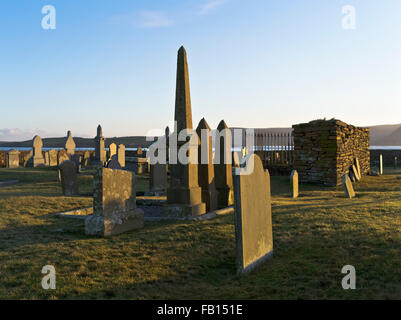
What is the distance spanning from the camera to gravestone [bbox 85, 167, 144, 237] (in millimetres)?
6105

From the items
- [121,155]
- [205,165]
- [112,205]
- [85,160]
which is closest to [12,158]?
[85,160]

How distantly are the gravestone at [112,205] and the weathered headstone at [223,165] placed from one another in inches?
129

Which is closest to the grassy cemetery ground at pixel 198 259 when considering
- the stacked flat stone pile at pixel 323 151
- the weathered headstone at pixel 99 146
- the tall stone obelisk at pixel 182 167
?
the tall stone obelisk at pixel 182 167

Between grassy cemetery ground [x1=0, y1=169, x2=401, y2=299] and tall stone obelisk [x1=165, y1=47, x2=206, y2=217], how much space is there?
33.9 inches

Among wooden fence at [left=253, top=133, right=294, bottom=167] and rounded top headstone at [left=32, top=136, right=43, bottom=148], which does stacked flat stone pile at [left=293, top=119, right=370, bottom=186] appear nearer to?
wooden fence at [left=253, top=133, right=294, bottom=167]

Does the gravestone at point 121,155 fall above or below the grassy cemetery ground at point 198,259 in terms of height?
above

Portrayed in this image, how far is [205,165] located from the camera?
349 inches

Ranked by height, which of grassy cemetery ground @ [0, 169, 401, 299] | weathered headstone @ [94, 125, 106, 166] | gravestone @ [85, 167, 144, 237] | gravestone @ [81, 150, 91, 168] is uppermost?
weathered headstone @ [94, 125, 106, 166]

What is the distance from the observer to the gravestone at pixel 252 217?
4129mm

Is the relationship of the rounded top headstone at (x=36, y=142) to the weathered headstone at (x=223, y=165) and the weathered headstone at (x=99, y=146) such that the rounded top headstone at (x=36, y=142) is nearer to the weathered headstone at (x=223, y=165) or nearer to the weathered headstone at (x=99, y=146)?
the weathered headstone at (x=99, y=146)

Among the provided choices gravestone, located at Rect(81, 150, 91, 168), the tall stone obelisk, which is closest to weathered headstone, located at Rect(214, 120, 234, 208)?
the tall stone obelisk

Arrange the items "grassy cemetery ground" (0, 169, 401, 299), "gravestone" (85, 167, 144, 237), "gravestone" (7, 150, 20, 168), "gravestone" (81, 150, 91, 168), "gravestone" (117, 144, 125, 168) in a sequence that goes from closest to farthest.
→ "grassy cemetery ground" (0, 169, 401, 299)
"gravestone" (85, 167, 144, 237)
"gravestone" (117, 144, 125, 168)
"gravestone" (7, 150, 20, 168)
"gravestone" (81, 150, 91, 168)

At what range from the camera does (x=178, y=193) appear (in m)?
8.08
